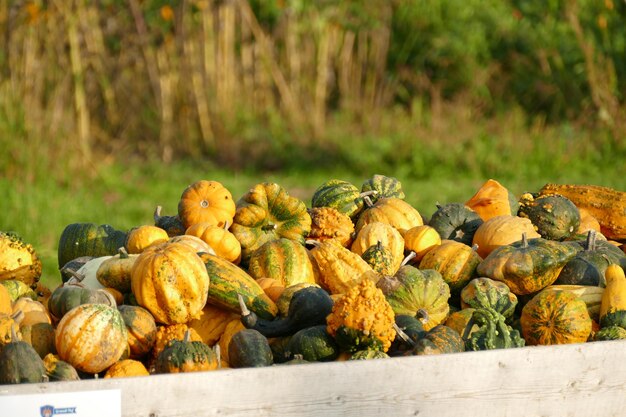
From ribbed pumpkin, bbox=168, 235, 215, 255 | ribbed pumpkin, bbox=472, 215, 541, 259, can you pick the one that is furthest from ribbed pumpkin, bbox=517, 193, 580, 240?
ribbed pumpkin, bbox=168, 235, 215, 255

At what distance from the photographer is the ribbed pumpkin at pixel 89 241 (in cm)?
391

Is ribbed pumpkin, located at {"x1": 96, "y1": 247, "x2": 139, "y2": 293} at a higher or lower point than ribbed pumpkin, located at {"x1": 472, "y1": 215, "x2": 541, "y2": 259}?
higher

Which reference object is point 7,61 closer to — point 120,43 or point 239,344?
point 120,43

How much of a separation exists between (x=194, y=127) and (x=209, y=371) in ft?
26.5

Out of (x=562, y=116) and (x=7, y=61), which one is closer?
(x=7, y=61)

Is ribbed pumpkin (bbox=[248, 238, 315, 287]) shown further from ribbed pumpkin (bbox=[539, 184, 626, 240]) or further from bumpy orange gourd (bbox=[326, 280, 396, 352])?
ribbed pumpkin (bbox=[539, 184, 626, 240])

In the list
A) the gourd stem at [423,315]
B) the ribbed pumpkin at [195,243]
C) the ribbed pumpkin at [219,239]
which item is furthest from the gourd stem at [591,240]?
the ribbed pumpkin at [195,243]

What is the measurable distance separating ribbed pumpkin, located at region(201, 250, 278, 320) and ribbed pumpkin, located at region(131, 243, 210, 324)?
11cm

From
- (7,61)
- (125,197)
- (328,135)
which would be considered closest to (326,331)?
(125,197)

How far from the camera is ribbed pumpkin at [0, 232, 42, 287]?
3.64m

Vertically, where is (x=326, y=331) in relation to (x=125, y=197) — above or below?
above

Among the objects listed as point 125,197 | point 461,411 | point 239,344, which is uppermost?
point 239,344

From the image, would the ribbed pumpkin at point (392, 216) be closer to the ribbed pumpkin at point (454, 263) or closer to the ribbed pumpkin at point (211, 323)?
the ribbed pumpkin at point (454, 263)

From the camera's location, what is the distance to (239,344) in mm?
3027
